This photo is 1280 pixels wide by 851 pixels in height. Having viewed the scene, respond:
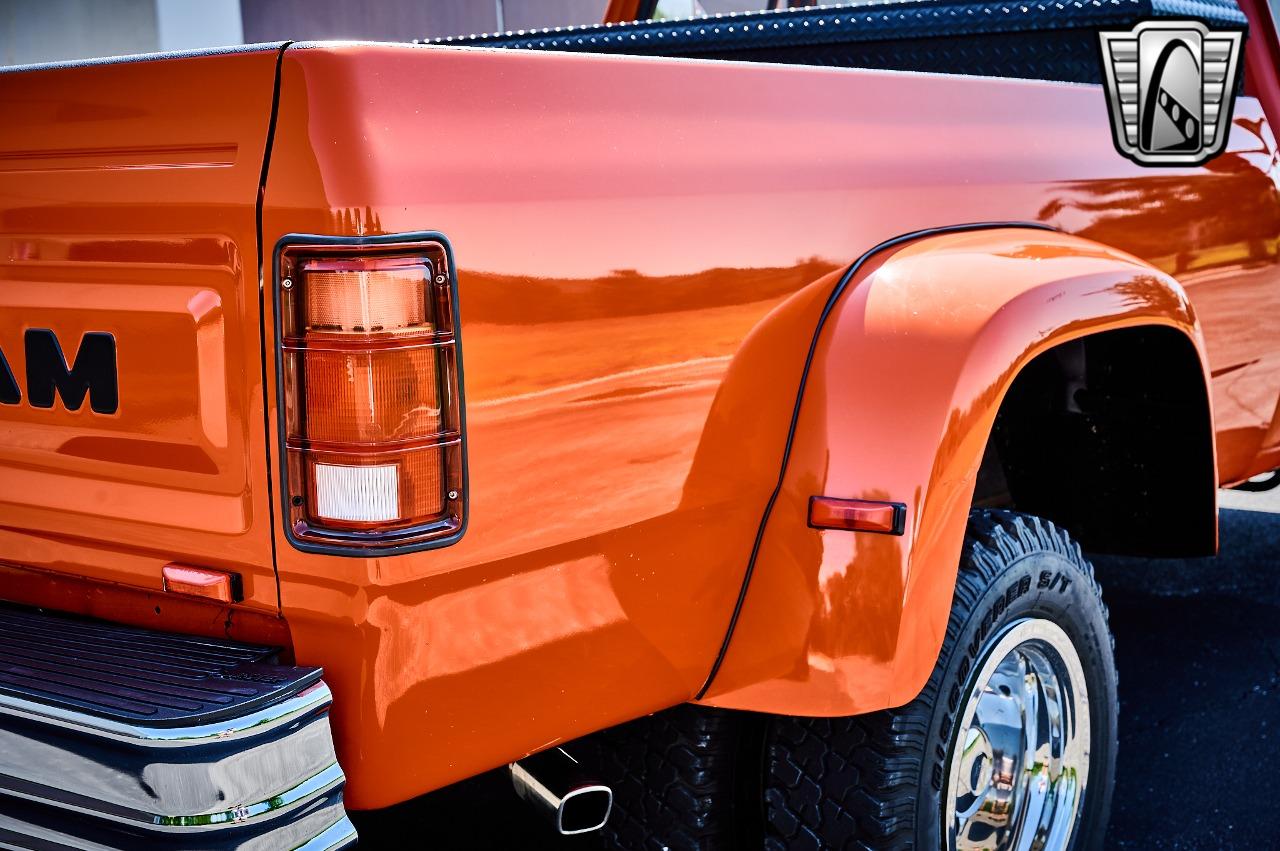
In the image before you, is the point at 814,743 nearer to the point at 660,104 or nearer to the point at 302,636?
the point at 302,636

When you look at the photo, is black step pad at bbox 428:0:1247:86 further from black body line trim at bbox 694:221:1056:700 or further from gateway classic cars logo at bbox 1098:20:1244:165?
black body line trim at bbox 694:221:1056:700

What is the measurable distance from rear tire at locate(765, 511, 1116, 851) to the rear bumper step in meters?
0.79

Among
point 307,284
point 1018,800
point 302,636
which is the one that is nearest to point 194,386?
point 307,284

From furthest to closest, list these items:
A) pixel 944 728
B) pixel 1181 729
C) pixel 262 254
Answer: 1. pixel 1181 729
2. pixel 944 728
3. pixel 262 254

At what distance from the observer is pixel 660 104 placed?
178cm

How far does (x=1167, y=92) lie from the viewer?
2918 mm

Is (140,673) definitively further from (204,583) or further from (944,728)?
(944,728)

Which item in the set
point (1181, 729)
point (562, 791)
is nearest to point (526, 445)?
point (562, 791)

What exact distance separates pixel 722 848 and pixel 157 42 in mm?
5288

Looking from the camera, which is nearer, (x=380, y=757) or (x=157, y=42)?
(x=380, y=757)

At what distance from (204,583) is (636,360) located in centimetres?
60

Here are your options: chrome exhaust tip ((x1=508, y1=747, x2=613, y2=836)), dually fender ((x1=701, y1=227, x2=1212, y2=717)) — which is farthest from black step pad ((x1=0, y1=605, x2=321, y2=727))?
dually fender ((x1=701, y1=227, x2=1212, y2=717))

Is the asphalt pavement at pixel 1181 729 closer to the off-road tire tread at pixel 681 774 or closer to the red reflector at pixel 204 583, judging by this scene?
the off-road tire tread at pixel 681 774

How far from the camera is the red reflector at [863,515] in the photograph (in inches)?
72.4
